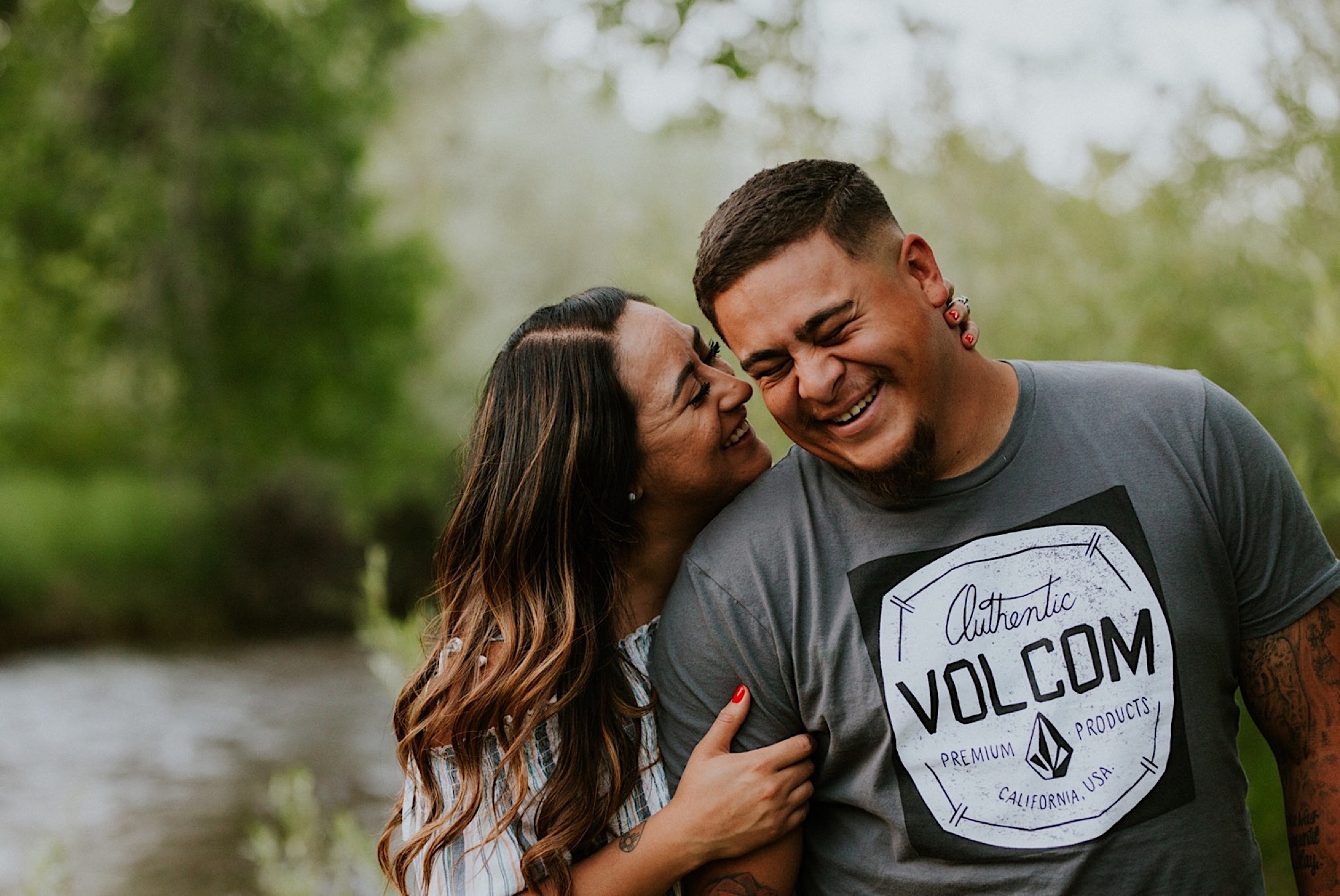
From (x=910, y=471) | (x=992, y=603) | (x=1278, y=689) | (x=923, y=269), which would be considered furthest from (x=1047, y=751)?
(x=923, y=269)

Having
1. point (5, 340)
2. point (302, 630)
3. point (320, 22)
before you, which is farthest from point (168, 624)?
point (320, 22)

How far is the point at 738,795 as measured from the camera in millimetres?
2244

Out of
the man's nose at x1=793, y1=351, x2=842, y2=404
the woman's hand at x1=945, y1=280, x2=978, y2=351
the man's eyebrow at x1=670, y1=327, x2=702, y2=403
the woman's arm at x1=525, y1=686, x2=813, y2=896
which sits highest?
the man's eyebrow at x1=670, y1=327, x2=702, y2=403

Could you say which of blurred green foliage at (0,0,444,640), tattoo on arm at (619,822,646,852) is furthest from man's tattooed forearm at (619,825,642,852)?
blurred green foliage at (0,0,444,640)

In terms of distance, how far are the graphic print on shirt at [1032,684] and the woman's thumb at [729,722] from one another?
26 centimetres

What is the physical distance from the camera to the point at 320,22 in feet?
39.8

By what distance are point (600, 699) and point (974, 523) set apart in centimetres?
79

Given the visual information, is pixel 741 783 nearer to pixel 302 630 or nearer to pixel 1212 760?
pixel 1212 760

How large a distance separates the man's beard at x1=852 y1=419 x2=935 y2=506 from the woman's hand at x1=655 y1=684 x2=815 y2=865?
1.49ft

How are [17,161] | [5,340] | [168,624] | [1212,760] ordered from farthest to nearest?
[168,624], [5,340], [17,161], [1212,760]

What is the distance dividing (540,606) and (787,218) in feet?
2.98

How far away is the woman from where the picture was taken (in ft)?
7.62

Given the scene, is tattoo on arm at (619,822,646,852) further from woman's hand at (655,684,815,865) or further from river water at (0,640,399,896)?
river water at (0,640,399,896)

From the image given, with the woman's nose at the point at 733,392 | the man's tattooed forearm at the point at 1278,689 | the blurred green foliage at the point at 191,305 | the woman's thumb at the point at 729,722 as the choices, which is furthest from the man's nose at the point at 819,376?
the blurred green foliage at the point at 191,305
